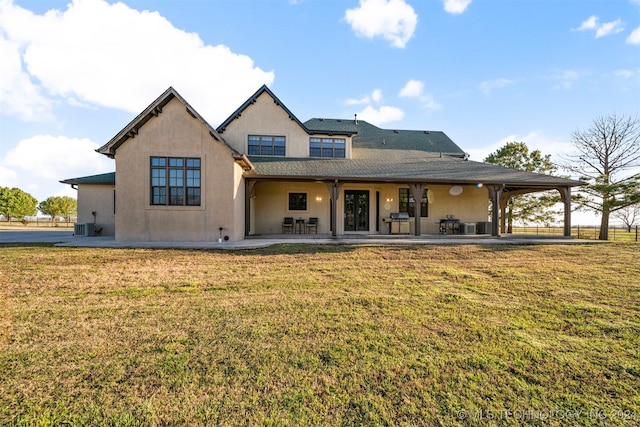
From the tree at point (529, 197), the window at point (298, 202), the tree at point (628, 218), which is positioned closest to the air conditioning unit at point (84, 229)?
the window at point (298, 202)

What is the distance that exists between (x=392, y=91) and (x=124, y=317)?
2140 centimetres

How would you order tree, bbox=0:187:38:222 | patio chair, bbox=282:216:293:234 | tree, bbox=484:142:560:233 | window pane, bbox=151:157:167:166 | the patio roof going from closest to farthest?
window pane, bbox=151:157:167:166
the patio roof
patio chair, bbox=282:216:293:234
tree, bbox=484:142:560:233
tree, bbox=0:187:38:222

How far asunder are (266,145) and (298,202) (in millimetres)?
3834

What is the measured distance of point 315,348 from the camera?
3.20m

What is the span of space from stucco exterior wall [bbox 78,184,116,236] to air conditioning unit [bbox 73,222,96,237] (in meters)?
0.41

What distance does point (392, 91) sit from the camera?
20.2 metres

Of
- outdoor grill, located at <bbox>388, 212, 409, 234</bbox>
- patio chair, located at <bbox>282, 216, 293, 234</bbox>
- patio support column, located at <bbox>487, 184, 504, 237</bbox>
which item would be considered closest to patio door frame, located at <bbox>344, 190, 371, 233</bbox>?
outdoor grill, located at <bbox>388, 212, 409, 234</bbox>

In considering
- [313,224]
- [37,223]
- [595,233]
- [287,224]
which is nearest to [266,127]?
[287,224]

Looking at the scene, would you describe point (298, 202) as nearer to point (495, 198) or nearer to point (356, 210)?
point (356, 210)

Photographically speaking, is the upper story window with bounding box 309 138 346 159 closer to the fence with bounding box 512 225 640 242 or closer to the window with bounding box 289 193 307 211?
the window with bounding box 289 193 307 211

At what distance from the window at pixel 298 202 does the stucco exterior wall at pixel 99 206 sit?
9.61m

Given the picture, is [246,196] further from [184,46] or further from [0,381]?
[0,381]

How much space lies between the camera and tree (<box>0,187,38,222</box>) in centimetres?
4666

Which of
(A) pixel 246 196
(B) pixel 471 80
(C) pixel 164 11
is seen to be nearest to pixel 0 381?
(A) pixel 246 196
